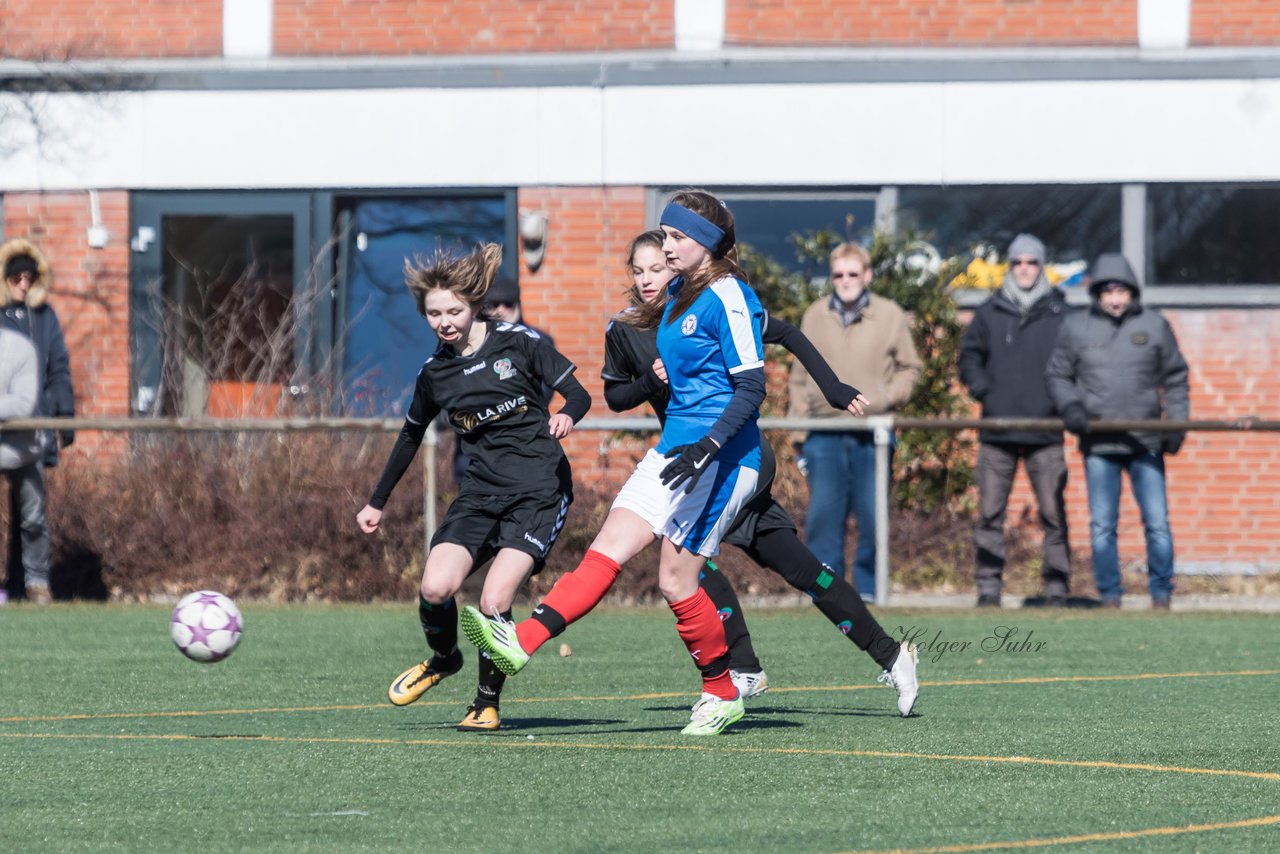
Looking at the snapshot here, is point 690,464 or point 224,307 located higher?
point 224,307

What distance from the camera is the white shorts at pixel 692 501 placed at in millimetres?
7145

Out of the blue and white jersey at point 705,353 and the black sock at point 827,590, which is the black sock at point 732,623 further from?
the blue and white jersey at point 705,353

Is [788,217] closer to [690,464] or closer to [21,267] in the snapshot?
[21,267]

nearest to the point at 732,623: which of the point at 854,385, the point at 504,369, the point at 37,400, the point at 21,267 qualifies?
the point at 504,369

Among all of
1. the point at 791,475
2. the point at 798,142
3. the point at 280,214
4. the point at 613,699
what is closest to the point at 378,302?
the point at 280,214

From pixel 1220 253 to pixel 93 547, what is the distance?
28.0 ft

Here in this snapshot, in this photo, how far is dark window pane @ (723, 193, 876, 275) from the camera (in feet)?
55.0

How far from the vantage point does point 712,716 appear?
7.37 m

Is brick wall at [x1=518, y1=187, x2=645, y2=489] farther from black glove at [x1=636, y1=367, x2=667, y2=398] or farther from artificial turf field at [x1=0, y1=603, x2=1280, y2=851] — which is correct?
black glove at [x1=636, y1=367, x2=667, y2=398]

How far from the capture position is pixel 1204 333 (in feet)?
54.3

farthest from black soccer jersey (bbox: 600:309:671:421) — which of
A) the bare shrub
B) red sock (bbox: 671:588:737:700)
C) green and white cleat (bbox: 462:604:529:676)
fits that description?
the bare shrub

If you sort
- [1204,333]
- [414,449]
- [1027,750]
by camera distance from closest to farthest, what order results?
1. [1027,750]
2. [414,449]
3. [1204,333]

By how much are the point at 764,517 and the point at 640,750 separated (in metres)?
1.45

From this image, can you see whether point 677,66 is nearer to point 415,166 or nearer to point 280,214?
point 415,166
